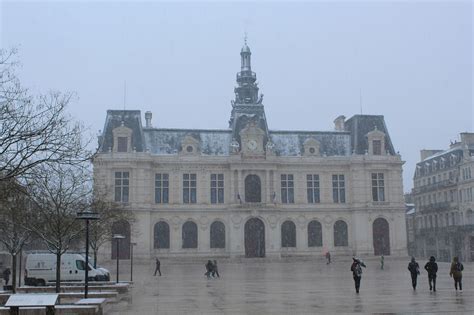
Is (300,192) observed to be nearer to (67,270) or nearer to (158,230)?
(158,230)

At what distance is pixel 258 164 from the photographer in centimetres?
6456

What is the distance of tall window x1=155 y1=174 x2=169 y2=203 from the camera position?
63.9m

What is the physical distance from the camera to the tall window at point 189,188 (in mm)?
64125

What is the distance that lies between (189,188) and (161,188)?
2.94 metres

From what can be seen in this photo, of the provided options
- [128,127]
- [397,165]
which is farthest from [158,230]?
[397,165]

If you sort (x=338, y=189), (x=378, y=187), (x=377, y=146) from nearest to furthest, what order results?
(x=378, y=187), (x=338, y=189), (x=377, y=146)

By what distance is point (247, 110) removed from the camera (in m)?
68.6

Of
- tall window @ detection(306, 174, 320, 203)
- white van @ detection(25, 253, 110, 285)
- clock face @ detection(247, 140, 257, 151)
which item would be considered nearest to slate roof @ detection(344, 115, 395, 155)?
tall window @ detection(306, 174, 320, 203)

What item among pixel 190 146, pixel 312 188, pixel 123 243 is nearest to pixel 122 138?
pixel 190 146

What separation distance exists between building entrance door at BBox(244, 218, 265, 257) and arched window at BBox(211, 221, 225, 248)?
2.47m

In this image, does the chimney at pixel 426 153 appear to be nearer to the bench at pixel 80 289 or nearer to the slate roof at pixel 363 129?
the slate roof at pixel 363 129

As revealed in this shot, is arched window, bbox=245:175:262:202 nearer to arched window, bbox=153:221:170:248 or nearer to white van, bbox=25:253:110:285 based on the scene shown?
arched window, bbox=153:221:170:248

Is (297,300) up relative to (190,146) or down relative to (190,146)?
down

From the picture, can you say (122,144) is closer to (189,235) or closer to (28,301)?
(189,235)
